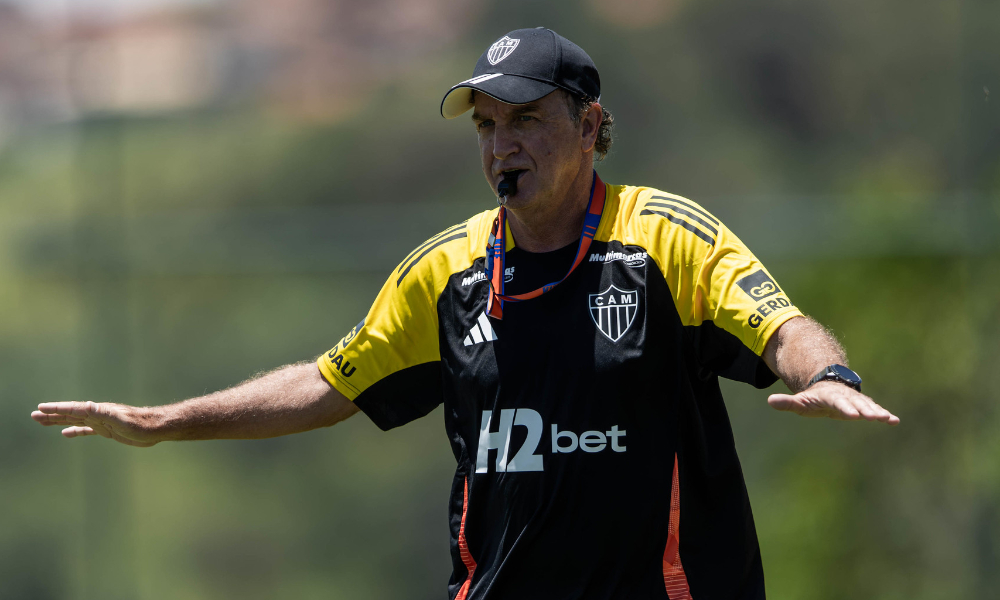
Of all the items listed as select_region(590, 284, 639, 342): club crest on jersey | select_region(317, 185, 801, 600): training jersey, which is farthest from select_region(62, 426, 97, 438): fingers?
select_region(590, 284, 639, 342): club crest on jersey

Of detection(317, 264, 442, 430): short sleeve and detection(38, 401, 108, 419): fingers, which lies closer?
detection(38, 401, 108, 419): fingers

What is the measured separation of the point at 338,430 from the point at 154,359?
1507 millimetres

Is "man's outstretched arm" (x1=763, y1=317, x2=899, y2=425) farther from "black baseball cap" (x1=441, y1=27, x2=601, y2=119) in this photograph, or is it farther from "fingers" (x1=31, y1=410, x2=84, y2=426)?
"fingers" (x1=31, y1=410, x2=84, y2=426)

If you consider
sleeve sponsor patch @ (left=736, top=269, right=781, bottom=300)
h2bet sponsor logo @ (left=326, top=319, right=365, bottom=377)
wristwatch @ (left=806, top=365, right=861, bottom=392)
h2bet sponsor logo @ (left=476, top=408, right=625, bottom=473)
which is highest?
sleeve sponsor patch @ (left=736, top=269, right=781, bottom=300)

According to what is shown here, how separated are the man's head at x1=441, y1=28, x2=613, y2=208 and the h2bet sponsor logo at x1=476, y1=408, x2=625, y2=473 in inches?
24.4

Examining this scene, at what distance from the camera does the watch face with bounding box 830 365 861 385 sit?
218cm

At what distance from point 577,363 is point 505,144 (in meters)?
0.68

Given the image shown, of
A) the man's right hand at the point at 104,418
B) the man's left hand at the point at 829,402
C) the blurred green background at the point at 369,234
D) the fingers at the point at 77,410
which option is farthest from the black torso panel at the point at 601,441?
the blurred green background at the point at 369,234

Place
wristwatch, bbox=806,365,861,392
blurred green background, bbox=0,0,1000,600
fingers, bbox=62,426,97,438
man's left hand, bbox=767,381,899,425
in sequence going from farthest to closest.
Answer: blurred green background, bbox=0,0,1000,600, fingers, bbox=62,426,97,438, wristwatch, bbox=806,365,861,392, man's left hand, bbox=767,381,899,425

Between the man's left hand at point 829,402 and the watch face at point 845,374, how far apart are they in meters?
0.03

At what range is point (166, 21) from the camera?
25.1 feet

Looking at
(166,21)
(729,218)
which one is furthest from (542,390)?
(166,21)

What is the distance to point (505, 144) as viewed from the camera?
9.32 ft

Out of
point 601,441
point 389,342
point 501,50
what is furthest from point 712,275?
point 389,342
